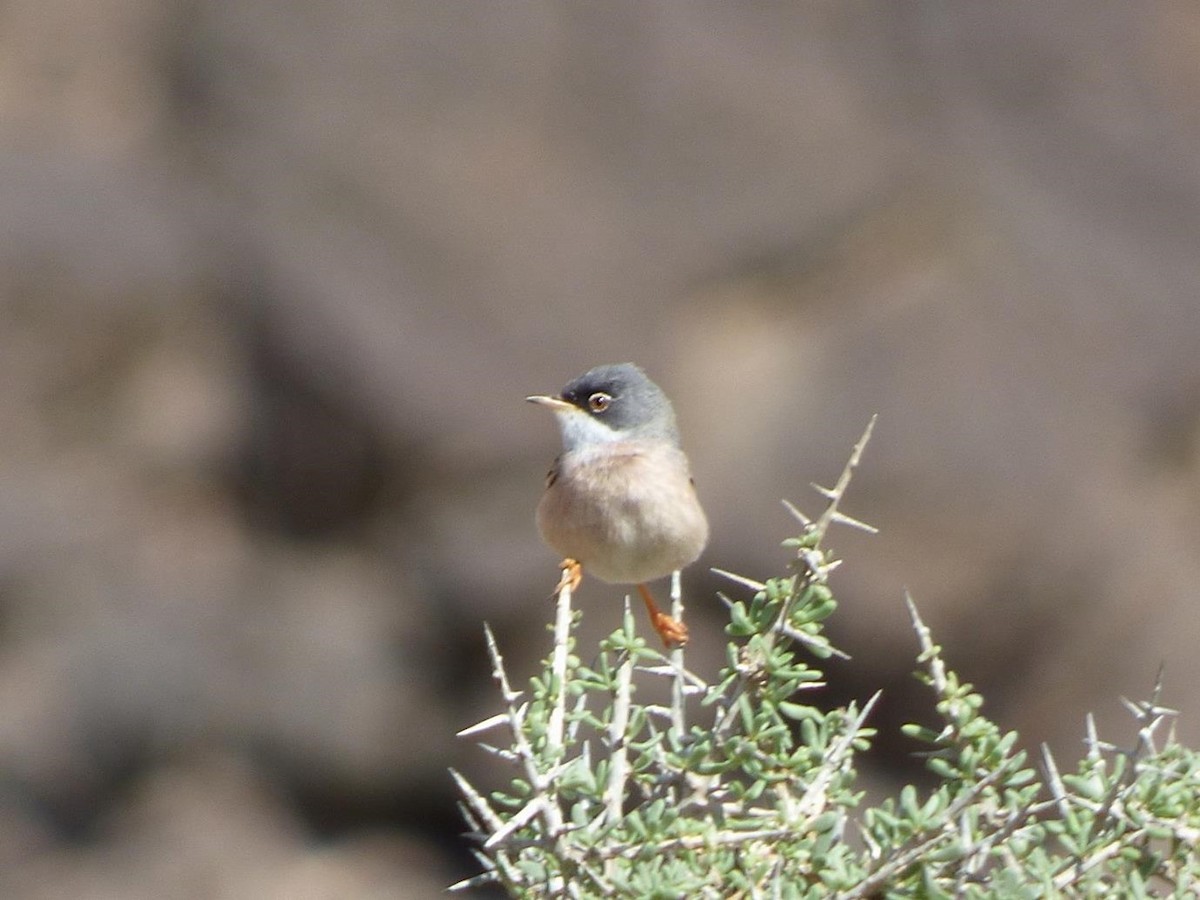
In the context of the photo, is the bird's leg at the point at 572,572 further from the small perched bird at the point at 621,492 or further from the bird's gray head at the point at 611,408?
the bird's gray head at the point at 611,408

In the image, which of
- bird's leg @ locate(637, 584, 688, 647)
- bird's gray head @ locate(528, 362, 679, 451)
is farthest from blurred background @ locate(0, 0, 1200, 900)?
bird's leg @ locate(637, 584, 688, 647)

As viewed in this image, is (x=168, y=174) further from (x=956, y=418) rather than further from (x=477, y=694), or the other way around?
(x=956, y=418)

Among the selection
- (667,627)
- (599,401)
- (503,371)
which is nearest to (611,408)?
(599,401)

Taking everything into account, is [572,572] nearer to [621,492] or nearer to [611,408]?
[621,492]

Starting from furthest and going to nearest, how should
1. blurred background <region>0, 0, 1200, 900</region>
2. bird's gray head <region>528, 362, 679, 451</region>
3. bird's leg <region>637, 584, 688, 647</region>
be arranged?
blurred background <region>0, 0, 1200, 900</region>
bird's gray head <region>528, 362, 679, 451</region>
bird's leg <region>637, 584, 688, 647</region>

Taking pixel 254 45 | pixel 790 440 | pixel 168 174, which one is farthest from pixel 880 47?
pixel 168 174

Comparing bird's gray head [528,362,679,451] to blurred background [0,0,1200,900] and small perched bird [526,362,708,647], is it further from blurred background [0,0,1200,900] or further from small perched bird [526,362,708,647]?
blurred background [0,0,1200,900]

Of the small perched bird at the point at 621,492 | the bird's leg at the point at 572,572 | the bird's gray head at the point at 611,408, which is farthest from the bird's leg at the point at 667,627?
the bird's gray head at the point at 611,408
